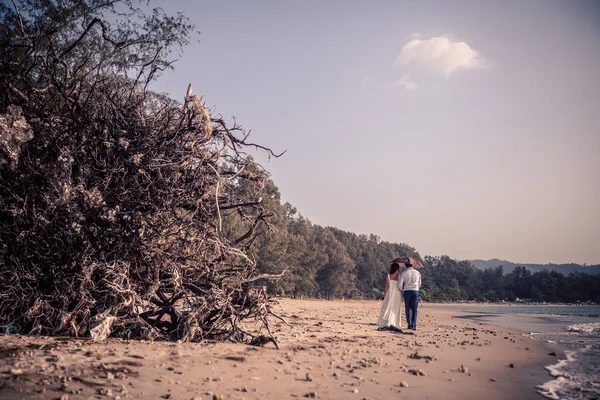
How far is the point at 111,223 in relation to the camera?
6387 millimetres

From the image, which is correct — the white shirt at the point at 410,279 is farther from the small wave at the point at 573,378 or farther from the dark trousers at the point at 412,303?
the small wave at the point at 573,378

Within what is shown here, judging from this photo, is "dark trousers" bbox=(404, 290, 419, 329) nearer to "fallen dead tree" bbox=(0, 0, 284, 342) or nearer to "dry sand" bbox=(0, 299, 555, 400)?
"dry sand" bbox=(0, 299, 555, 400)

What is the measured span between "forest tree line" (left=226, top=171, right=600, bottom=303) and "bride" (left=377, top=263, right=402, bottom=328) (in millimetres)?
21603

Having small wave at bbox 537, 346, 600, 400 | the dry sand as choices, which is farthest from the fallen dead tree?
small wave at bbox 537, 346, 600, 400

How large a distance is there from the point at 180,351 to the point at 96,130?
412cm

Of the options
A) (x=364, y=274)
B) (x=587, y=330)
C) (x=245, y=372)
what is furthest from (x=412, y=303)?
(x=364, y=274)

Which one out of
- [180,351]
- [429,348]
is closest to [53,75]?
[180,351]

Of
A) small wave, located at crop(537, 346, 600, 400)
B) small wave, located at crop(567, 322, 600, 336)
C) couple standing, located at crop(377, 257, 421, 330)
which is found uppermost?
couple standing, located at crop(377, 257, 421, 330)

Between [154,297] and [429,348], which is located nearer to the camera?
[154,297]

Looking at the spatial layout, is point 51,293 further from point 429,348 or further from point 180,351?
point 429,348

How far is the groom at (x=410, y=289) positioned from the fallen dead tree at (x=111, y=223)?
5781 millimetres

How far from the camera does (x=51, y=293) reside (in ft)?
21.0

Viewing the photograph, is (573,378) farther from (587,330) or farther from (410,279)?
(587,330)

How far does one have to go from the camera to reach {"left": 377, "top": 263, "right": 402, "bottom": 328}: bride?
441 inches
